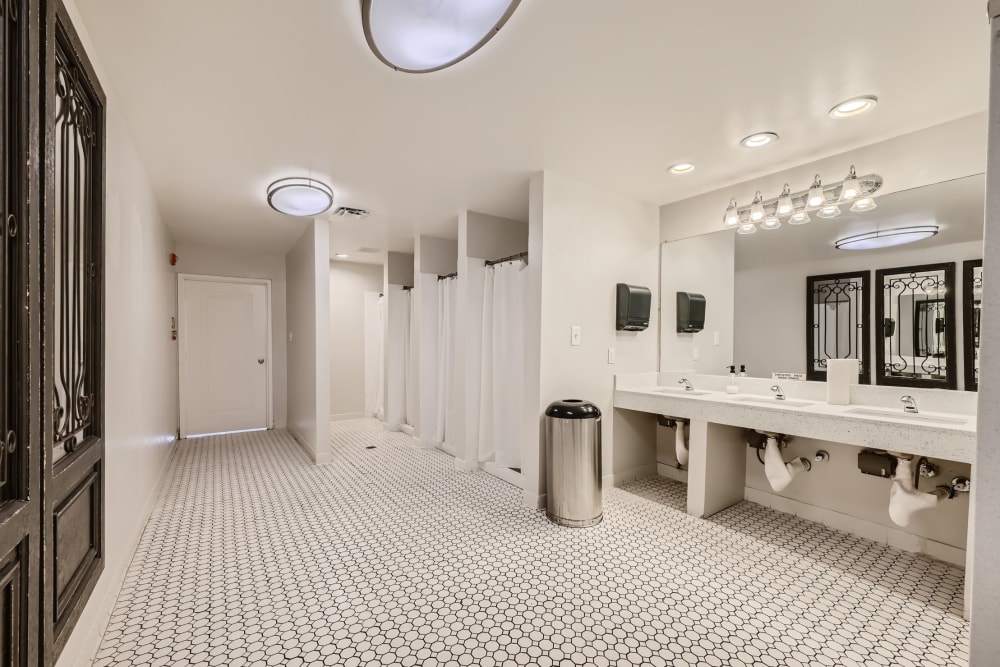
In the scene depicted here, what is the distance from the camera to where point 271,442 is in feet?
17.4

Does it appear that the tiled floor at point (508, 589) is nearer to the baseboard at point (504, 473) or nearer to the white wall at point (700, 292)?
the baseboard at point (504, 473)

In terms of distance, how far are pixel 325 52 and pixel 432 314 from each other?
3.31m

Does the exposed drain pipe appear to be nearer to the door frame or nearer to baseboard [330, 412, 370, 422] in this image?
baseboard [330, 412, 370, 422]

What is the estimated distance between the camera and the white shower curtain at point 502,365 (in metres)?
3.81

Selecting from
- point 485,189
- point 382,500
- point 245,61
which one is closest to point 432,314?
point 485,189

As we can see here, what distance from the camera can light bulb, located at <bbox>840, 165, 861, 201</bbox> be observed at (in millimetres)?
2584

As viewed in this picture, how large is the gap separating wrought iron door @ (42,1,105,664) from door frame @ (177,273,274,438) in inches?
160

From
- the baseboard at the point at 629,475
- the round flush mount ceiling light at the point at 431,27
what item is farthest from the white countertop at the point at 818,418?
the round flush mount ceiling light at the point at 431,27

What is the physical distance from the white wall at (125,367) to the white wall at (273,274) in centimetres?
209

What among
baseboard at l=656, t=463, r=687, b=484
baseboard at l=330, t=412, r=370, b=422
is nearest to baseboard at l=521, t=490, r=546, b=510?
baseboard at l=656, t=463, r=687, b=484

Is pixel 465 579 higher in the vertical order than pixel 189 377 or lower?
lower

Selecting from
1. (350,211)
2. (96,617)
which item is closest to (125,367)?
(96,617)

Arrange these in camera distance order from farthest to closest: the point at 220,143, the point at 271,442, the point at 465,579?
the point at 271,442 < the point at 220,143 < the point at 465,579

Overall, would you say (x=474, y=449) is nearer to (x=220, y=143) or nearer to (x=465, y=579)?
(x=465, y=579)
